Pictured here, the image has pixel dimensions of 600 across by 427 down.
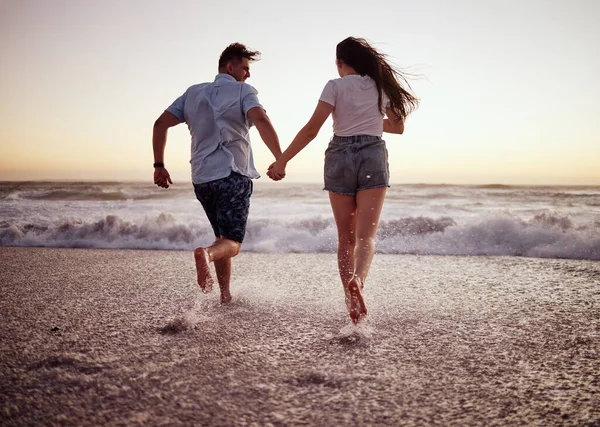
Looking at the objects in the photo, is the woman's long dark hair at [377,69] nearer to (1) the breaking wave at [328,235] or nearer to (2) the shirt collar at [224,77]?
(2) the shirt collar at [224,77]

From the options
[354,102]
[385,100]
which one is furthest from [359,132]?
[385,100]

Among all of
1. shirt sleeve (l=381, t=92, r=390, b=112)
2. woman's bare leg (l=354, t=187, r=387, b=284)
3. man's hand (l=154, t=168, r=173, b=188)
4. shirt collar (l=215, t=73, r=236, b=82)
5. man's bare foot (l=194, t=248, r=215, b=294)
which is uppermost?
shirt collar (l=215, t=73, r=236, b=82)

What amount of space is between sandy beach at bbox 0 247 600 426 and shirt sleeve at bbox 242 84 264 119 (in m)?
1.67

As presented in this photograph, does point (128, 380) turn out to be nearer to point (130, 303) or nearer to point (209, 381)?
point (209, 381)

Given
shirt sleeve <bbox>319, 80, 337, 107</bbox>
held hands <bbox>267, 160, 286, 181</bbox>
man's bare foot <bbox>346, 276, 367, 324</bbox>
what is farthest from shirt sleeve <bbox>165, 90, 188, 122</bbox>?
man's bare foot <bbox>346, 276, 367, 324</bbox>

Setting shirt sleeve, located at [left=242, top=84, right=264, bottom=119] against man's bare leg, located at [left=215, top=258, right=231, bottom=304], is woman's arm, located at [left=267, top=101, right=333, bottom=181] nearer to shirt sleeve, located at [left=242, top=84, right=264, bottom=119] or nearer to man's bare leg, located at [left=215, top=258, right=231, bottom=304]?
shirt sleeve, located at [left=242, top=84, right=264, bottom=119]

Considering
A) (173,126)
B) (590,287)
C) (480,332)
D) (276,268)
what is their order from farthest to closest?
(276,268) < (590,287) < (173,126) < (480,332)

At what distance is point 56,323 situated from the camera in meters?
3.04

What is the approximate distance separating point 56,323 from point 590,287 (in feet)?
17.2

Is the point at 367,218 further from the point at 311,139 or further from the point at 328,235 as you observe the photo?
the point at 328,235

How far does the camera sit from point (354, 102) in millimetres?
3020

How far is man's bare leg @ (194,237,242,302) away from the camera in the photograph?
2988mm

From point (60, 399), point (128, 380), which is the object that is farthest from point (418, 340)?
point (60, 399)

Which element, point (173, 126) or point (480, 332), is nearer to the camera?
point (480, 332)
